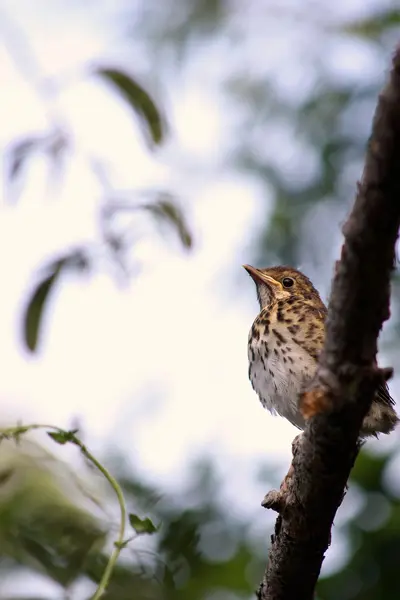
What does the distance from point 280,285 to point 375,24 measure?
2131mm

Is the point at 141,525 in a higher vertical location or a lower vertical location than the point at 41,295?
lower

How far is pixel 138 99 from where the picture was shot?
3420mm

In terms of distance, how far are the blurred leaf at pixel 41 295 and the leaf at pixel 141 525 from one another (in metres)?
0.63

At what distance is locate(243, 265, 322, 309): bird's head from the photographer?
526cm

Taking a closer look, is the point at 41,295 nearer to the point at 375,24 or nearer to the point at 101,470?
the point at 101,470

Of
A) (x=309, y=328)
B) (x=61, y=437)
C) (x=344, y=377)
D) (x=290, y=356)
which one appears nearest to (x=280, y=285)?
(x=309, y=328)

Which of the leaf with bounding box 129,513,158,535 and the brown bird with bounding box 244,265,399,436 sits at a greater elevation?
the brown bird with bounding box 244,265,399,436

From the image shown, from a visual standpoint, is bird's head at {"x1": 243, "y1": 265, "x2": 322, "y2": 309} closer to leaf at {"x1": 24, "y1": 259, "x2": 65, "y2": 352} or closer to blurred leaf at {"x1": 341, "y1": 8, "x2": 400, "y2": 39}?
blurred leaf at {"x1": 341, "y1": 8, "x2": 400, "y2": 39}

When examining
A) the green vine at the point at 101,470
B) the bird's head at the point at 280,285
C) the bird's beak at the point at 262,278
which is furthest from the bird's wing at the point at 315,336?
the green vine at the point at 101,470

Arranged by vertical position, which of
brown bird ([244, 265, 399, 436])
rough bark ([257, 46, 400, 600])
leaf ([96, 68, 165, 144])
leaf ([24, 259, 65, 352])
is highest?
brown bird ([244, 265, 399, 436])

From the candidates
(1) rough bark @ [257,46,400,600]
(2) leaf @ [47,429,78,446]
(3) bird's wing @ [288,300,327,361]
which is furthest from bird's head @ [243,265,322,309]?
(2) leaf @ [47,429,78,446]

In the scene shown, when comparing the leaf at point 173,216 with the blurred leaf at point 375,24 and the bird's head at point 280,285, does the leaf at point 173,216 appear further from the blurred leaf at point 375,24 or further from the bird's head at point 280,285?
the blurred leaf at point 375,24

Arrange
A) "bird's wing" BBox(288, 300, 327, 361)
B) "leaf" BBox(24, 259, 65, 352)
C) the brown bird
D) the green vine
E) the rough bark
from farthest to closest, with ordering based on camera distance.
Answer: "bird's wing" BBox(288, 300, 327, 361) → the brown bird → "leaf" BBox(24, 259, 65, 352) → the green vine → the rough bark

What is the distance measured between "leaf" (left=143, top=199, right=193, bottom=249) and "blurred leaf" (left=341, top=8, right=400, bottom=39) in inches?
142
